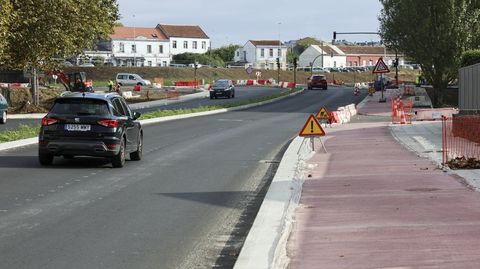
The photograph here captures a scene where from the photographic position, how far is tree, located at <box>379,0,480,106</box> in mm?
40906

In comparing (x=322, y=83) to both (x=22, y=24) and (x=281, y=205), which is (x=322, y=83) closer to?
(x=22, y=24)

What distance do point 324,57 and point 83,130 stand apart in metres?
155

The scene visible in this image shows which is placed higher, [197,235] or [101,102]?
[101,102]

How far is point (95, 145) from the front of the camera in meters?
15.0

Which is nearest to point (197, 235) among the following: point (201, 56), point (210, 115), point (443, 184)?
point (443, 184)

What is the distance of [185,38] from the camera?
150 m

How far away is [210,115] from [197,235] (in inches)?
1218

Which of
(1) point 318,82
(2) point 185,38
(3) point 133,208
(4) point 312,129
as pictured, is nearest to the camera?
(3) point 133,208

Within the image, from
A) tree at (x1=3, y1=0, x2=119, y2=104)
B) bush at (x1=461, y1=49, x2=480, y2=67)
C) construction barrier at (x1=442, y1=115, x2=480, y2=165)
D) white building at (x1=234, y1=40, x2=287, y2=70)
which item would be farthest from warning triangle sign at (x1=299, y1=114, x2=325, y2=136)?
white building at (x1=234, y1=40, x2=287, y2=70)

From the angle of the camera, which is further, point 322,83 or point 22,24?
point 322,83

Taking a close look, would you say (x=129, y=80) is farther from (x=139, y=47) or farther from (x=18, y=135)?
(x=18, y=135)

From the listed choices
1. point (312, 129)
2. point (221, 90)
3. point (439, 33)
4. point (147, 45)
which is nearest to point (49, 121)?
point (312, 129)

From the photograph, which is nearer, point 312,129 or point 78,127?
point 78,127

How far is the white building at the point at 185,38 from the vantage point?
147 m
